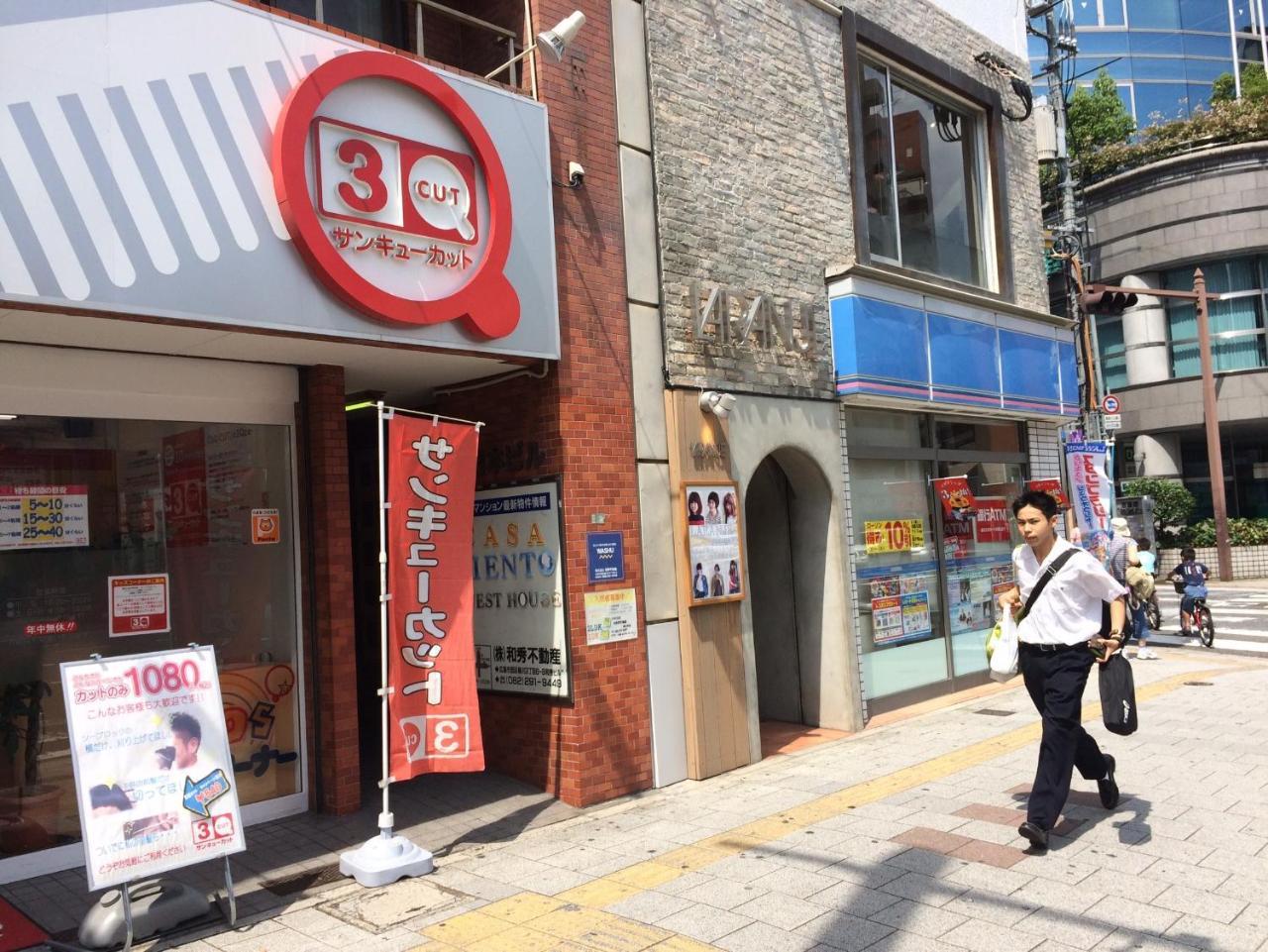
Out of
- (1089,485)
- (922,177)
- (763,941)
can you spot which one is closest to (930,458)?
(922,177)

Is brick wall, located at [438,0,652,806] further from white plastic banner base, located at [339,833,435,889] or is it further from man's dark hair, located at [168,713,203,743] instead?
man's dark hair, located at [168,713,203,743]

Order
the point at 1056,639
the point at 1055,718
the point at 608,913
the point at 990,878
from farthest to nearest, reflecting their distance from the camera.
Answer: the point at 1056,639
the point at 1055,718
the point at 990,878
the point at 608,913

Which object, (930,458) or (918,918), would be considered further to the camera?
(930,458)

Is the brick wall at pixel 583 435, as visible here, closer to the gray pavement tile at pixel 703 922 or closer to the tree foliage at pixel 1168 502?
the gray pavement tile at pixel 703 922

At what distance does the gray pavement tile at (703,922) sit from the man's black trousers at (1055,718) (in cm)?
202

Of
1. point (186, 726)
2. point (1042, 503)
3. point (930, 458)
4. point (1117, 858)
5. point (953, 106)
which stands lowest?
point (1117, 858)

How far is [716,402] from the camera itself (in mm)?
8617

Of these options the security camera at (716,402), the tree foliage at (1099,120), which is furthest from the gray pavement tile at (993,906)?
the tree foliage at (1099,120)

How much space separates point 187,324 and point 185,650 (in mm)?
1849

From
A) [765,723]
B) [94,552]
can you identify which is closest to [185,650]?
[94,552]

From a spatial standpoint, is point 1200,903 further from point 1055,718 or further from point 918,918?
point 918,918

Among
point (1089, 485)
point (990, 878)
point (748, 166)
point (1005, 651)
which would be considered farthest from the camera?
point (1089, 485)

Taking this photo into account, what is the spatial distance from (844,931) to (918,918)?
42 centimetres

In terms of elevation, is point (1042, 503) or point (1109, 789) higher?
point (1042, 503)
